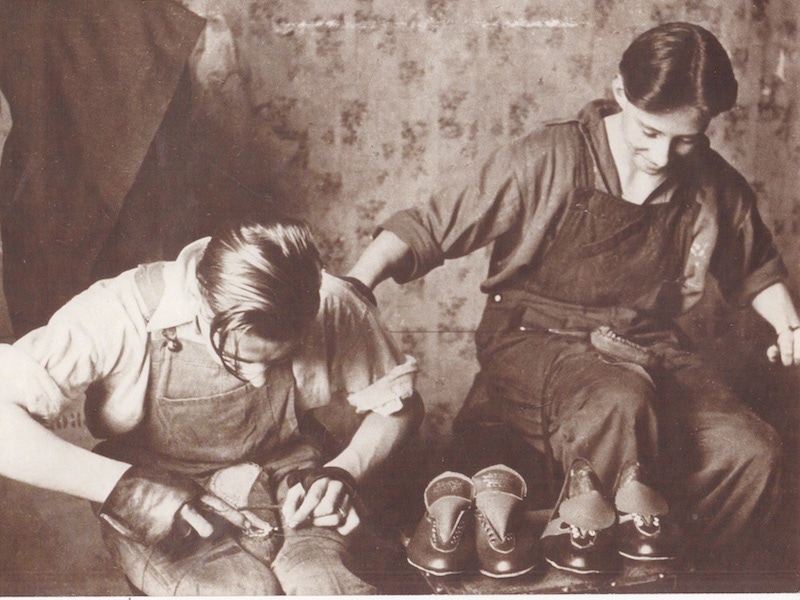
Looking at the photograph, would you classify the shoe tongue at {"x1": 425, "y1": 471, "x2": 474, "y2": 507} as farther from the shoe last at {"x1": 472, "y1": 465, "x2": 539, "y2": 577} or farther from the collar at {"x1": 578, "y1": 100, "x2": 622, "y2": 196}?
Result: the collar at {"x1": 578, "y1": 100, "x2": 622, "y2": 196}

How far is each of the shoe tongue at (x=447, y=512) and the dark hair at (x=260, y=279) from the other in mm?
782

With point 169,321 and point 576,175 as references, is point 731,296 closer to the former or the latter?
point 576,175

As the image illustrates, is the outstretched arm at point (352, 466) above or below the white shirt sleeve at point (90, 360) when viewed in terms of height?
below

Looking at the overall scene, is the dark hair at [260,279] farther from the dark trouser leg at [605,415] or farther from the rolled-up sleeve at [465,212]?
the dark trouser leg at [605,415]

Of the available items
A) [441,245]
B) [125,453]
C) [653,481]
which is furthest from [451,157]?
[125,453]

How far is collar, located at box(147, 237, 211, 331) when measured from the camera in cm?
326

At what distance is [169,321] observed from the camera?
326 cm

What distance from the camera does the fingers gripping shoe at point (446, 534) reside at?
3229 mm

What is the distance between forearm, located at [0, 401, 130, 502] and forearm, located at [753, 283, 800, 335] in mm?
2360

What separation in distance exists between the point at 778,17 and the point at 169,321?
246 centimetres

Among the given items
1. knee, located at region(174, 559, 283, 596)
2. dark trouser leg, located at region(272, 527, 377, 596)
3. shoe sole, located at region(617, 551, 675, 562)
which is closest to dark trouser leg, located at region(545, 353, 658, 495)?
shoe sole, located at region(617, 551, 675, 562)

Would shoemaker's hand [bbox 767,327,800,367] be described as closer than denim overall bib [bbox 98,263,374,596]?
No

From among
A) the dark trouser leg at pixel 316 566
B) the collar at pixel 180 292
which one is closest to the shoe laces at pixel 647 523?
the dark trouser leg at pixel 316 566

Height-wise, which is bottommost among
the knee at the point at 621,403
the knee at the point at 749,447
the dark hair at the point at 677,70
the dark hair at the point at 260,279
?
the knee at the point at 749,447
